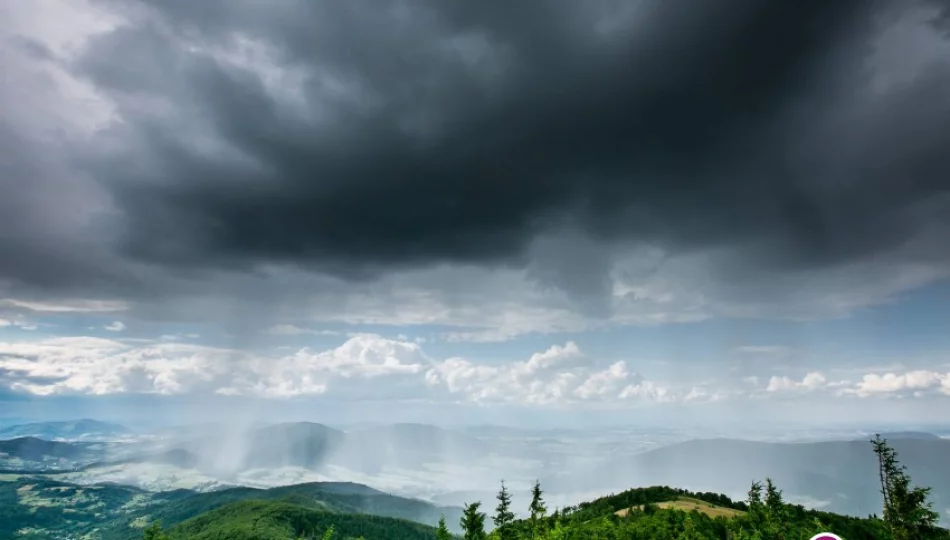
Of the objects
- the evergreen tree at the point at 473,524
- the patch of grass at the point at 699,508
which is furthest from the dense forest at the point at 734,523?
the patch of grass at the point at 699,508

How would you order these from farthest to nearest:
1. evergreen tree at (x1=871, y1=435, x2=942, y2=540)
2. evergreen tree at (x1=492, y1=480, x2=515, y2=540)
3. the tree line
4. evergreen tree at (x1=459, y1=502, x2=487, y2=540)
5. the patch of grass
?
the patch of grass
evergreen tree at (x1=492, y1=480, x2=515, y2=540)
the tree line
evergreen tree at (x1=871, y1=435, x2=942, y2=540)
evergreen tree at (x1=459, y1=502, x2=487, y2=540)

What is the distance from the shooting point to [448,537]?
84.2m

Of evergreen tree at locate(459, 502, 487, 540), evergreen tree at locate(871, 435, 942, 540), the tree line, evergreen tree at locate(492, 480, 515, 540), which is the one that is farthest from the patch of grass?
evergreen tree at locate(459, 502, 487, 540)

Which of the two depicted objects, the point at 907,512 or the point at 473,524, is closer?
the point at 473,524

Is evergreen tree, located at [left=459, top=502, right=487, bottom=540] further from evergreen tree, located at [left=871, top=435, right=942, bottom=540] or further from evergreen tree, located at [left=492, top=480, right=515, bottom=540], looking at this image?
evergreen tree, located at [left=871, top=435, right=942, bottom=540]

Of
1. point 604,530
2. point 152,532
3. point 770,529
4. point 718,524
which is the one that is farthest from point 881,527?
point 152,532

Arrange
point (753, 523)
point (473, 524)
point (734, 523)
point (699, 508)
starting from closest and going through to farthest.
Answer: point (473, 524), point (753, 523), point (734, 523), point (699, 508)

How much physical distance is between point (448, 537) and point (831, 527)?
407 ft

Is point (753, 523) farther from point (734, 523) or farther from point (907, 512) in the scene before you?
point (907, 512)

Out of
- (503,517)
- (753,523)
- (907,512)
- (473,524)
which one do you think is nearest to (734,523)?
(753,523)

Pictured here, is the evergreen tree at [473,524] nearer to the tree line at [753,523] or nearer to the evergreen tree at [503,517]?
the tree line at [753,523]

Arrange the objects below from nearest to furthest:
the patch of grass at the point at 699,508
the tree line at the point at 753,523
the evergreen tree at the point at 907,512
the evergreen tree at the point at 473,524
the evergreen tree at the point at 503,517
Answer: the evergreen tree at the point at 473,524, the evergreen tree at the point at 907,512, the tree line at the point at 753,523, the evergreen tree at the point at 503,517, the patch of grass at the point at 699,508

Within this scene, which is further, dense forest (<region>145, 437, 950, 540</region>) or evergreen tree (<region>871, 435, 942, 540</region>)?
dense forest (<region>145, 437, 950, 540</region>)

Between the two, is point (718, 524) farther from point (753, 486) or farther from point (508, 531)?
point (508, 531)
